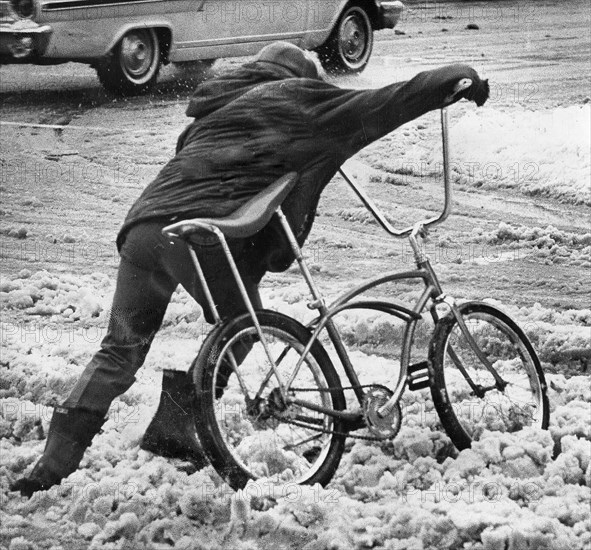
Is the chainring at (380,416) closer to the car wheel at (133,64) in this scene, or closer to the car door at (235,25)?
the car door at (235,25)

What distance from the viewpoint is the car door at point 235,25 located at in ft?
16.8

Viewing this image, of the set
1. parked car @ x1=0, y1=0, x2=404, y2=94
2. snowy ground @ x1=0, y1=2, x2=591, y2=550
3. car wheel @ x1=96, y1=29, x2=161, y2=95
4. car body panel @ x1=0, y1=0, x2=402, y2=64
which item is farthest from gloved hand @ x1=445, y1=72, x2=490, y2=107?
car wheel @ x1=96, y1=29, x2=161, y2=95

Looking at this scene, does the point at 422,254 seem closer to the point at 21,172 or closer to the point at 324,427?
the point at 324,427

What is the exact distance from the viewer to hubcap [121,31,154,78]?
5.20 meters

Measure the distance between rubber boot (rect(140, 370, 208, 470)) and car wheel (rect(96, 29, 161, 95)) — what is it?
4.02 feet

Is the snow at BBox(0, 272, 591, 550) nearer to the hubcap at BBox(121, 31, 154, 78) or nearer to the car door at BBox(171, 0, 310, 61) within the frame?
the hubcap at BBox(121, 31, 154, 78)

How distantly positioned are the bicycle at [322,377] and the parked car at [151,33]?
68 centimetres

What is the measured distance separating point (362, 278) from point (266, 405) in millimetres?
872

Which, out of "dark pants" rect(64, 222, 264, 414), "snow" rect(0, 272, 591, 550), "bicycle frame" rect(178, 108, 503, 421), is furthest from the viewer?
"dark pants" rect(64, 222, 264, 414)

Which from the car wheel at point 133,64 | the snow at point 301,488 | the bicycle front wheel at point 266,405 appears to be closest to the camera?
the bicycle front wheel at point 266,405

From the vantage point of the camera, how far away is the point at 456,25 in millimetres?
5379

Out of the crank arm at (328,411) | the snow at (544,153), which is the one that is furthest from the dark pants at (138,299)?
the snow at (544,153)

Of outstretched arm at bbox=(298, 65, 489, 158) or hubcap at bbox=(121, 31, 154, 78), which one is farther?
hubcap at bbox=(121, 31, 154, 78)

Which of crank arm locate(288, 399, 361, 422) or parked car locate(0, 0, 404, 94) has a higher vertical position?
parked car locate(0, 0, 404, 94)
